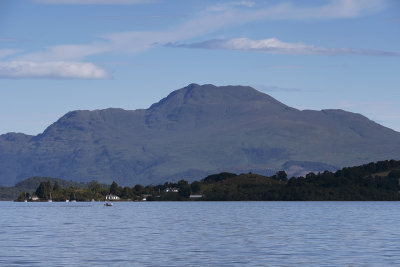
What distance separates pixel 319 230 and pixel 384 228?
13.1 meters

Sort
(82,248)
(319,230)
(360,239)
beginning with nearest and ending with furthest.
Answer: (82,248) → (360,239) → (319,230)

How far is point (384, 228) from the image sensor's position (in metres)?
134

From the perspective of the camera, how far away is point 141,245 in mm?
97812

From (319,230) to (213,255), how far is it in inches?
1828

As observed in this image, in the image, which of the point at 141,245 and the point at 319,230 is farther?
the point at 319,230

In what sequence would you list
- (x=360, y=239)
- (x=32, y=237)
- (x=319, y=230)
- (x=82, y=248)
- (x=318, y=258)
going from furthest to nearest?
(x=319, y=230)
(x=32, y=237)
(x=360, y=239)
(x=82, y=248)
(x=318, y=258)

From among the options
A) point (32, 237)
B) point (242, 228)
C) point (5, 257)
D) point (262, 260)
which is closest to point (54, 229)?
point (32, 237)

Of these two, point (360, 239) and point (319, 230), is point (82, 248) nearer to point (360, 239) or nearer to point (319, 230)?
point (360, 239)

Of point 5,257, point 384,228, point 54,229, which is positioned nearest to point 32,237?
point 54,229

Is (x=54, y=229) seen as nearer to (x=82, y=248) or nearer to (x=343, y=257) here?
(x=82, y=248)

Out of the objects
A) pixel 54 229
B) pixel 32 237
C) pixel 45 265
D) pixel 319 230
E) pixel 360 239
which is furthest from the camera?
pixel 54 229

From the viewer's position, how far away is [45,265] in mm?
77438

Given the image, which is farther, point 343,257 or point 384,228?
point 384,228

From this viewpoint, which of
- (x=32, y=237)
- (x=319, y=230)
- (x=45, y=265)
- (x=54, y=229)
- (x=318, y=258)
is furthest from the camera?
(x=54, y=229)
